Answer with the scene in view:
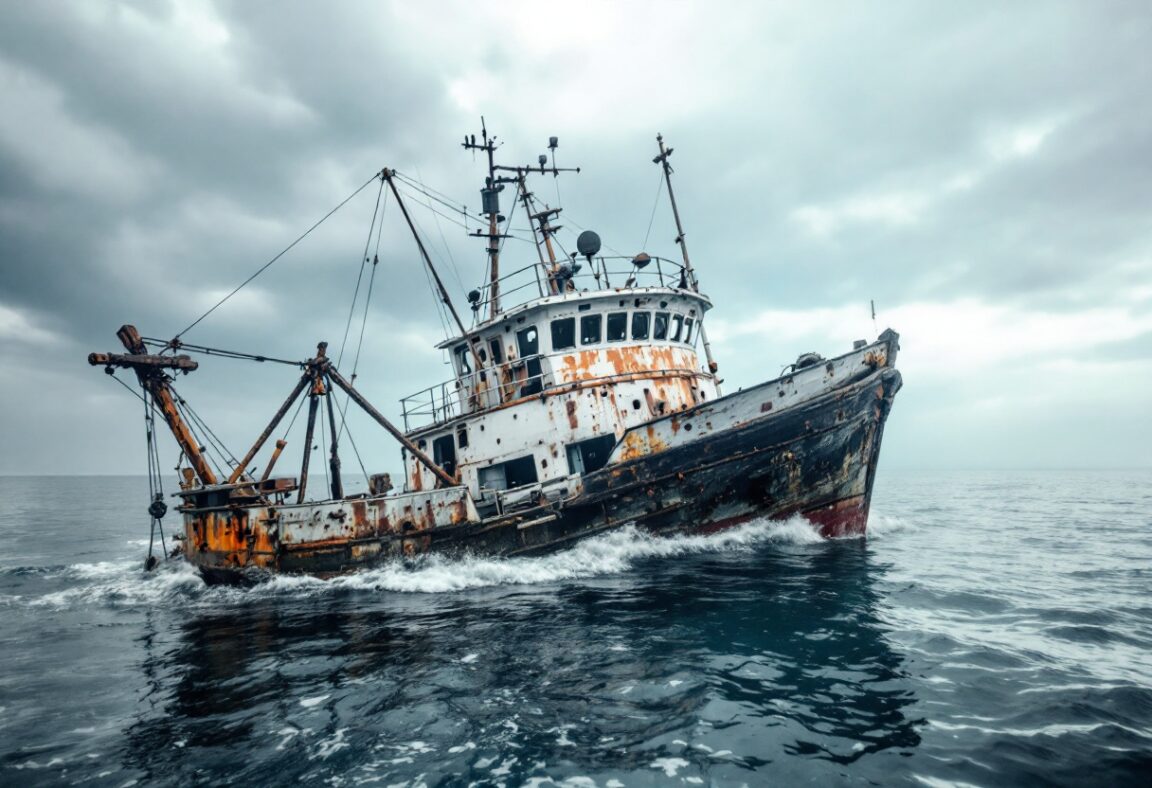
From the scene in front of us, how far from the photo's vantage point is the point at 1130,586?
9688 mm

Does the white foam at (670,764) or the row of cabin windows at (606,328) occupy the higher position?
the row of cabin windows at (606,328)

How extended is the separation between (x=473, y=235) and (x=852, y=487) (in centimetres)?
1360

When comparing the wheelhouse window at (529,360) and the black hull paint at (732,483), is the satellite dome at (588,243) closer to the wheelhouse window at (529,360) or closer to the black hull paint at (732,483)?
the wheelhouse window at (529,360)

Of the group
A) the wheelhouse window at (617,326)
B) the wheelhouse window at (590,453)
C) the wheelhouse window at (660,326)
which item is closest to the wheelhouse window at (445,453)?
the wheelhouse window at (590,453)

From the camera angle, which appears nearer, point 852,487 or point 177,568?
point 852,487

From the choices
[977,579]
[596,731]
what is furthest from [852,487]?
[596,731]

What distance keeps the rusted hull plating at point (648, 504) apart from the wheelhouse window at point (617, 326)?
3087 mm

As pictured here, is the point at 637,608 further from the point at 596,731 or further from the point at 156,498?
the point at 156,498

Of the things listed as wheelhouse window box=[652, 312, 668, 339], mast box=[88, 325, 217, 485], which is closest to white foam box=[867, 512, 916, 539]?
wheelhouse window box=[652, 312, 668, 339]

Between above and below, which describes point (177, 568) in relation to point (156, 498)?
below

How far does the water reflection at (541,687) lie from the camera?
15.2 feet

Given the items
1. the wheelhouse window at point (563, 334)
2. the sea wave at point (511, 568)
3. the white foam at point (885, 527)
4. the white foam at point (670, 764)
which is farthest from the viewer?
the white foam at point (885, 527)

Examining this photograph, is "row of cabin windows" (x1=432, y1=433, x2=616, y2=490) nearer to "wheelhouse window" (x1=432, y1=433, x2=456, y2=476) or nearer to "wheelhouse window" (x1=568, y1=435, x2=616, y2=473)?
"wheelhouse window" (x1=568, y1=435, x2=616, y2=473)

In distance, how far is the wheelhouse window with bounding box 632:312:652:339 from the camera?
47.5 ft
